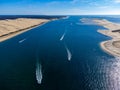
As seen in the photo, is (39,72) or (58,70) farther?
(58,70)

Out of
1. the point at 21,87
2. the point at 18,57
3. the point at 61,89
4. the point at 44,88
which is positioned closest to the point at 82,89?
the point at 61,89

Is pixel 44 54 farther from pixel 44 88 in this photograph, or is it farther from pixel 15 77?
pixel 44 88

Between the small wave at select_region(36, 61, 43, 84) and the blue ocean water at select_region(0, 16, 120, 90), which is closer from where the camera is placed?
the blue ocean water at select_region(0, 16, 120, 90)

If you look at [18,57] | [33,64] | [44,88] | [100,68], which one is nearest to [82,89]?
[44,88]

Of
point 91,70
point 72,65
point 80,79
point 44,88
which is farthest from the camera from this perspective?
point 72,65

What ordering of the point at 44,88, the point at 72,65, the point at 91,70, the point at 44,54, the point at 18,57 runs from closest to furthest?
the point at 44,88, the point at 91,70, the point at 72,65, the point at 18,57, the point at 44,54

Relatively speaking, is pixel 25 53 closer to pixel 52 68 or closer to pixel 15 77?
pixel 52 68

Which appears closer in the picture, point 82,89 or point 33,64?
point 82,89

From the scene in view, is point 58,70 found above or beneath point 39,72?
beneath

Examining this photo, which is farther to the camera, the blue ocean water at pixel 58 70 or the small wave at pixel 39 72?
the small wave at pixel 39 72
